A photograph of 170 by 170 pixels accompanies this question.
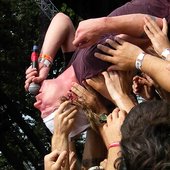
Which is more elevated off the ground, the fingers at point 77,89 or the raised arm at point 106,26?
the raised arm at point 106,26

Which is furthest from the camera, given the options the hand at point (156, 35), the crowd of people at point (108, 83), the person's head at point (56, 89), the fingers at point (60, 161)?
the person's head at point (56, 89)

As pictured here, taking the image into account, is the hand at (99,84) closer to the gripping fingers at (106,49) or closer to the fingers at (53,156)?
the gripping fingers at (106,49)

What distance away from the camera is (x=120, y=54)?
7.06 ft

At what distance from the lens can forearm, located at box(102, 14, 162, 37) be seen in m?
2.11

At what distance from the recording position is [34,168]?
40.3 ft

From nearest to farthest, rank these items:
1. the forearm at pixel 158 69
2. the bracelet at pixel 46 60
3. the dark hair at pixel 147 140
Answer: the dark hair at pixel 147 140, the forearm at pixel 158 69, the bracelet at pixel 46 60

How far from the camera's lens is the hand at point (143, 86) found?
257 cm

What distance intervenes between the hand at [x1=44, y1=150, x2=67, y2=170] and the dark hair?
0.62m

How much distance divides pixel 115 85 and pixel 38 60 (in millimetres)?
422

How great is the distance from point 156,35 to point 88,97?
45 centimetres

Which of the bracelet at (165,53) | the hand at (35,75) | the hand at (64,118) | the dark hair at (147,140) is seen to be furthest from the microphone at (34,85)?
the dark hair at (147,140)

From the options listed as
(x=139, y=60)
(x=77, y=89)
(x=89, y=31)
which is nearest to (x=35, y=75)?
(x=77, y=89)

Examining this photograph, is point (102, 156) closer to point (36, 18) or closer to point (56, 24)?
point (56, 24)

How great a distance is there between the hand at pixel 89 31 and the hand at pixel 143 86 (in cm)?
50
